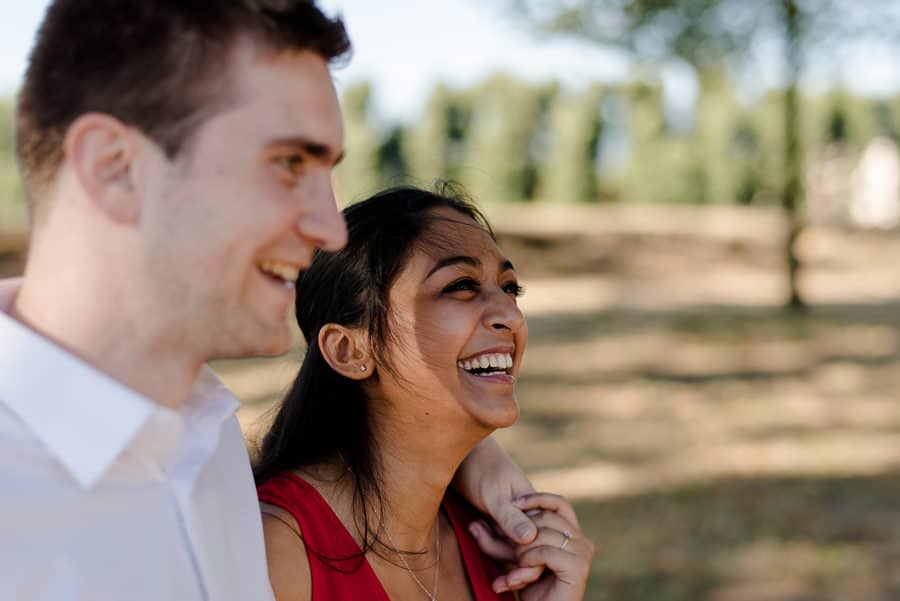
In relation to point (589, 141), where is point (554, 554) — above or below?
below

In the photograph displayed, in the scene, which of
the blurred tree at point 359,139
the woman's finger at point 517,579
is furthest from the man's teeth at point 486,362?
the blurred tree at point 359,139

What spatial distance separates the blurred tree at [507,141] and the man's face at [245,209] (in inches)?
910

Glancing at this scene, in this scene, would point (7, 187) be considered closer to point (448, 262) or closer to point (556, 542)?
point (448, 262)

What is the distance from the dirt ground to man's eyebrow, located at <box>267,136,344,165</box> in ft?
3.94

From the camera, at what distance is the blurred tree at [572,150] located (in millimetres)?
24453

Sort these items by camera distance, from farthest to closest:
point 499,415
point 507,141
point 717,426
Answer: point 507,141
point 717,426
point 499,415

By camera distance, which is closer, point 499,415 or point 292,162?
point 292,162

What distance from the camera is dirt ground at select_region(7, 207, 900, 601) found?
5504 mm

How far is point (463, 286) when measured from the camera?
1.98 meters

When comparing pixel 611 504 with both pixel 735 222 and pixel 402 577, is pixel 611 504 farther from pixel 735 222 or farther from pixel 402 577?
pixel 735 222

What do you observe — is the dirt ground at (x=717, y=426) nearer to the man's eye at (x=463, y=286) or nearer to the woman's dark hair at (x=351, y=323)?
the woman's dark hair at (x=351, y=323)

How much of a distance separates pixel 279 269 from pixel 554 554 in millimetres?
947

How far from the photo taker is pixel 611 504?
6.46 m

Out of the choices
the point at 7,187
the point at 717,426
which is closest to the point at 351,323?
the point at 717,426
